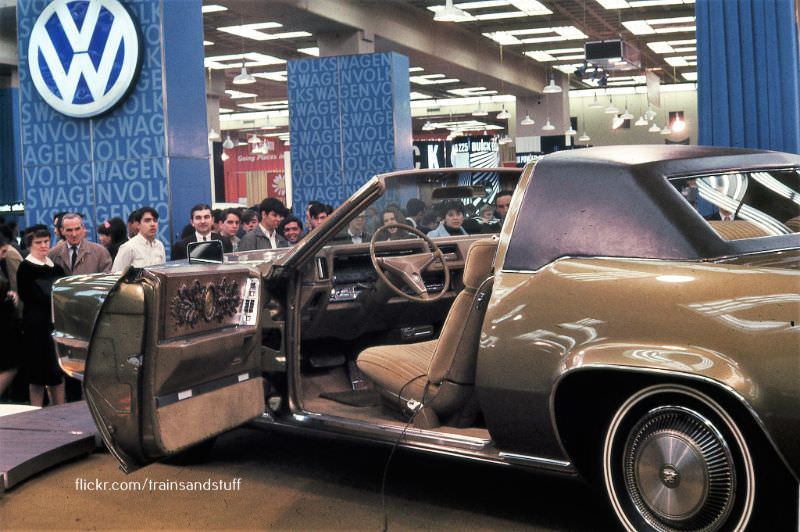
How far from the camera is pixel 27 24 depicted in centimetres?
986

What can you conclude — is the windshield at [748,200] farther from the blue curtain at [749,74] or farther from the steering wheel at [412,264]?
the blue curtain at [749,74]

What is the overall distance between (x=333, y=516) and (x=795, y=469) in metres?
1.93

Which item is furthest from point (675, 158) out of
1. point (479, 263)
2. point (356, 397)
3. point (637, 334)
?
point (356, 397)

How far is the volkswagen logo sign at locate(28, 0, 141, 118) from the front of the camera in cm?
931

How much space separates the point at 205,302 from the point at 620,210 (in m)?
1.71

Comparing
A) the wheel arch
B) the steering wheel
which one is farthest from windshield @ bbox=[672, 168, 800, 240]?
the steering wheel

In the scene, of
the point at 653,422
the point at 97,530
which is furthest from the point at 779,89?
the point at 97,530

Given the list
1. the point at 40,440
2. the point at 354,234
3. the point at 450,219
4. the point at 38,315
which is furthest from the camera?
the point at 38,315

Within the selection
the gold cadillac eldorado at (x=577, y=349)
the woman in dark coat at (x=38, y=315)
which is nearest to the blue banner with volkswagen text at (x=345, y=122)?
the woman in dark coat at (x=38, y=315)

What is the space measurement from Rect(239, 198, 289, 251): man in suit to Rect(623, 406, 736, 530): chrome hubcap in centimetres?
618

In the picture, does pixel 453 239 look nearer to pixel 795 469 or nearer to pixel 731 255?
pixel 731 255

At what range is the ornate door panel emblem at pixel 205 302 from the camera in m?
3.79

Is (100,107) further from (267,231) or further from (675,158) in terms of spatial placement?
(675,158)

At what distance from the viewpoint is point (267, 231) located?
9.25 m
